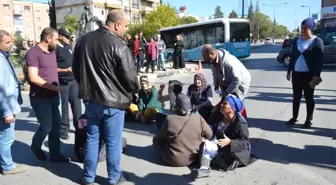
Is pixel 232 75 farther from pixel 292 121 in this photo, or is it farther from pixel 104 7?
pixel 104 7

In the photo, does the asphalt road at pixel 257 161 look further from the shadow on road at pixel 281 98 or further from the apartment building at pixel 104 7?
the apartment building at pixel 104 7

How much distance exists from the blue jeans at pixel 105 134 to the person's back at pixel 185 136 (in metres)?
0.75

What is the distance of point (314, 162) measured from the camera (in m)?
3.88

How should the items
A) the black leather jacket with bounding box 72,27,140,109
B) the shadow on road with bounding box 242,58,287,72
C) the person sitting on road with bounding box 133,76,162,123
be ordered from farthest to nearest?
1. the shadow on road with bounding box 242,58,287,72
2. the person sitting on road with bounding box 133,76,162,123
3. the black leather jacket with bounding box 72,27,140,109

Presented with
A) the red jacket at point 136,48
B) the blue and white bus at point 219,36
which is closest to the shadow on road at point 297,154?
the red jacket at point 136,48

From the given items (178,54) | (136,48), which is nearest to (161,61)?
(178,54)

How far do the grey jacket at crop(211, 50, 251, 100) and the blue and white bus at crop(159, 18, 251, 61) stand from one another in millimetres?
14510

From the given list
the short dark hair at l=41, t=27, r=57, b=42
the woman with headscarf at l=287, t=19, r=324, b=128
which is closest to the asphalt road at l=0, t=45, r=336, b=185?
the woman with headscarf at l=287, t=19, r=324, b=128

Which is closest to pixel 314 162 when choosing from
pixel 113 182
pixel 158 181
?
pixel 158 181

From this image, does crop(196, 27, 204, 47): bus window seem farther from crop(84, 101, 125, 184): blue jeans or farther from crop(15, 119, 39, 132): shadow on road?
crop(84, 101, 125, 184): blue jeans

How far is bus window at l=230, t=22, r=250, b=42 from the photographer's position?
19125 mm

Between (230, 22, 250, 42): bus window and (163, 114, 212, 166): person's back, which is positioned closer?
(163, 114, 212, 166): person's back

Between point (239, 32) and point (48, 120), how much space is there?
1734cm

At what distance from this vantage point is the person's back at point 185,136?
3686 millimetres
